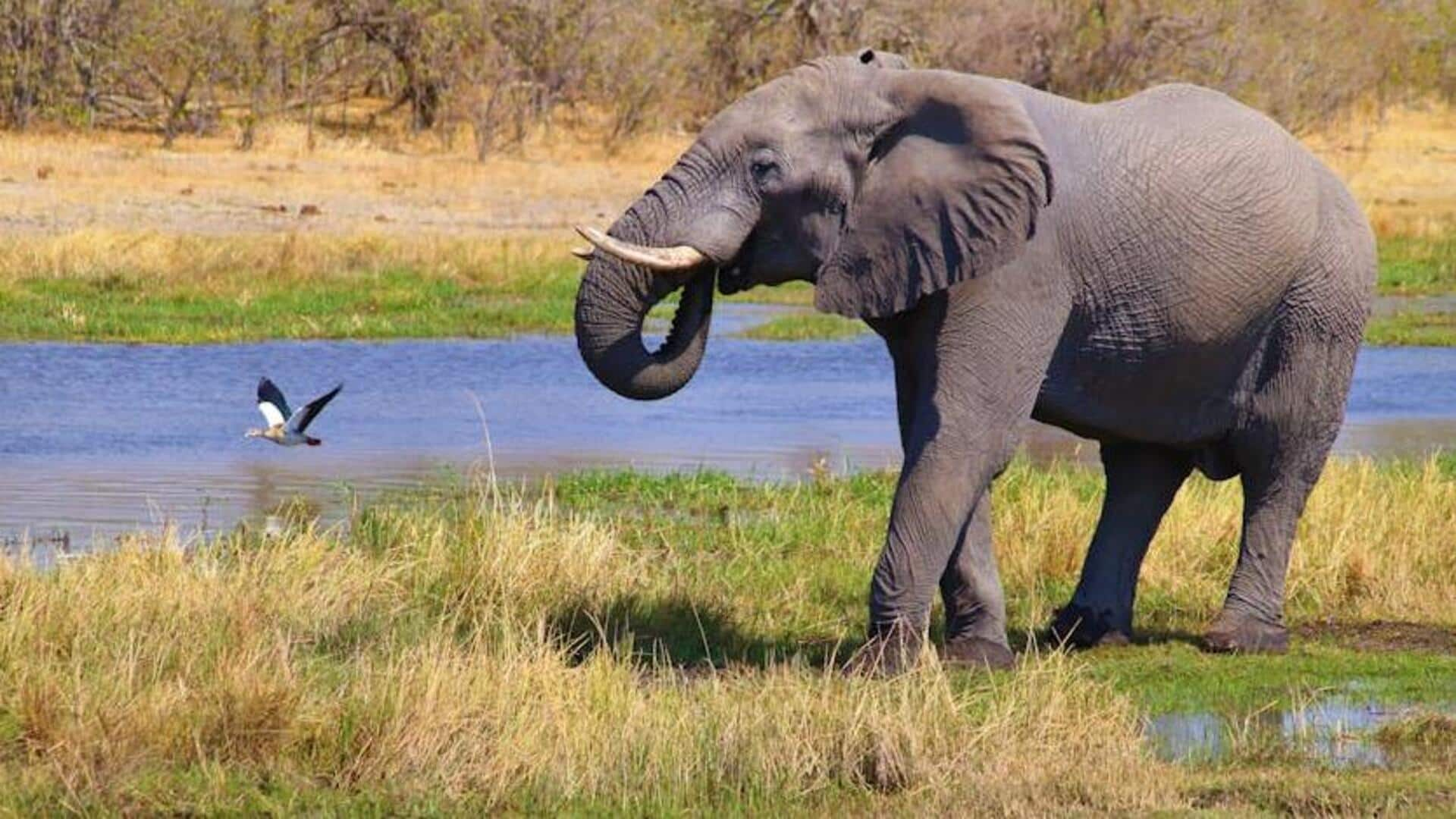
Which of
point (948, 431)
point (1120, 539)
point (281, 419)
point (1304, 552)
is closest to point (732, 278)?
point (948, 431)

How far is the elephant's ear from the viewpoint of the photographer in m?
8.49

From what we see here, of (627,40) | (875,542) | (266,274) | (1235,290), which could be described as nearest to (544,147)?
(627,40)

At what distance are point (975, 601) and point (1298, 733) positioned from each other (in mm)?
1450

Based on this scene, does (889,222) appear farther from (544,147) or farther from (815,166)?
(544,147)

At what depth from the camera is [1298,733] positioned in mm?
8180

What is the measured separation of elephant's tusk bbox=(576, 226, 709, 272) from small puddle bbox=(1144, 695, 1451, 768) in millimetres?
2060

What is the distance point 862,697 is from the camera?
7.47 metres

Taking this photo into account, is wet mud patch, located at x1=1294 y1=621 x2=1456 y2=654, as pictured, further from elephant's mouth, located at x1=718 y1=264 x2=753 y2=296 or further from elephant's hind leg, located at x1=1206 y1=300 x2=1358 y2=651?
elephant's mouth, located at x1=718 y1=264 x2=753 y2=296

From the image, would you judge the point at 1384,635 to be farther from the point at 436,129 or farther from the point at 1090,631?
the point at 436,129

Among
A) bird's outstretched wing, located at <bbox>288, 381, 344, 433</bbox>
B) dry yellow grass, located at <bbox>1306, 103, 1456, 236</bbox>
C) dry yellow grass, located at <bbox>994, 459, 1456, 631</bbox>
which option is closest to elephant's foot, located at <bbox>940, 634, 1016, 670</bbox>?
dry yellow grass, located at <bbox>994, 459, 1456, 631</bbox>

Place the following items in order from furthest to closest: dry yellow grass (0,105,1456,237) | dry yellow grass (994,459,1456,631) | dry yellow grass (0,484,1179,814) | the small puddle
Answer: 1. dry yellow grass (0,105,1456,237)
2. dry yellow grass (994,459,1456,631)
3. the small puddle
4. dry yellow grass (0,484,1179,814)

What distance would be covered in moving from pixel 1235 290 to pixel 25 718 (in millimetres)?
4380

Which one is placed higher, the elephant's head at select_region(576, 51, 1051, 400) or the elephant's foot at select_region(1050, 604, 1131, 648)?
the elephant's head at select_region(576, 51, 1051, 400)

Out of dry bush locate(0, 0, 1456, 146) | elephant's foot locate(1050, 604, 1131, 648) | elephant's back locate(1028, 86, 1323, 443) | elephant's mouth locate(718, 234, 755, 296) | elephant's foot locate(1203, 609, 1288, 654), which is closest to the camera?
elephant's mouth locate(718, 234, 755, 296)
